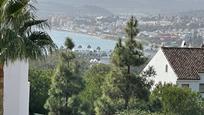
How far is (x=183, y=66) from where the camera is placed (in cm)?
3888

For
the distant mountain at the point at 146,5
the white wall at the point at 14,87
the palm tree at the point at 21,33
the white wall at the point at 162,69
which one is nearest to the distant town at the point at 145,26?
the distant mountain at the point at 146,5

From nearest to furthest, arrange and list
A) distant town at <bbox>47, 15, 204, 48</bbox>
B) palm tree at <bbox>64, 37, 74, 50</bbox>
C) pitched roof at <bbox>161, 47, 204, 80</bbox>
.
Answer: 1. palm tree at <bbox>64, 37, 74, 50</bbox>
2. pitched roof at <bbox>161, 47, 204, 80</bbox>
3. distant town at <bbox>47, 15, 204, 48</bbox>

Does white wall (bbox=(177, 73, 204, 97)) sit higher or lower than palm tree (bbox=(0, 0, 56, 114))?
lower

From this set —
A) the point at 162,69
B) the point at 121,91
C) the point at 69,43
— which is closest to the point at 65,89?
the point at 69,43

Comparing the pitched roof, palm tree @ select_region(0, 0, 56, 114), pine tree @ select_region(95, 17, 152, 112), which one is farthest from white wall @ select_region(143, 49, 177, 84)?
palm tree @ select_region(0, 0, 56, 114)

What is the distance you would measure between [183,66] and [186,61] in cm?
53

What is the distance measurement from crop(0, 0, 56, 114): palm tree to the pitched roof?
29.1 meters

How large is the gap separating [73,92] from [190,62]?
15028 mm

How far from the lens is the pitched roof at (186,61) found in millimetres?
38469

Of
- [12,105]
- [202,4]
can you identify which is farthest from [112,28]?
[12,105]

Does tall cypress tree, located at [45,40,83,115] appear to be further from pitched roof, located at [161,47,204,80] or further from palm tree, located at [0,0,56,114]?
palm tree, located at [0,0,56,114]

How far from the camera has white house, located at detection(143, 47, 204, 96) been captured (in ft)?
126

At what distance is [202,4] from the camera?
14462 centimetres

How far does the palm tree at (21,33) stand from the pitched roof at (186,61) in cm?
2912
